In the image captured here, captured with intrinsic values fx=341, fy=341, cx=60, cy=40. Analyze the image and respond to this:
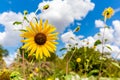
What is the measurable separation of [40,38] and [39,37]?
14 mm

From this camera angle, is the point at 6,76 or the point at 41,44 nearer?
the point at 6,76

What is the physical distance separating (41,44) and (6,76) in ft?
1.57

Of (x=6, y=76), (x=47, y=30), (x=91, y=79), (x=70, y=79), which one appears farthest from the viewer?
(x=91, y=79)

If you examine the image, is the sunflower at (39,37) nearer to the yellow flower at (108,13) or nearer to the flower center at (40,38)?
the flower center at (40,38)

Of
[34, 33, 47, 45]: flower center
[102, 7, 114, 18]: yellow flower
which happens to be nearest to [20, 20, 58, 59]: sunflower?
[34, 33, 47, 45]: flower center

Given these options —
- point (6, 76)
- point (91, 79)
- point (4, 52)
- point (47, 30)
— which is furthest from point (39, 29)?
point (4, 52)

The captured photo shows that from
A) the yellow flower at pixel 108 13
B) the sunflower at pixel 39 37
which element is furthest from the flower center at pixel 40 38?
the yellow flower at pixel 108 13

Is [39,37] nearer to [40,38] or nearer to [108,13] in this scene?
[40,38]

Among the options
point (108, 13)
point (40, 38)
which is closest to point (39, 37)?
point (40, 38)

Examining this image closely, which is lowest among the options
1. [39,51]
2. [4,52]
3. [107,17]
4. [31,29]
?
[39,51]

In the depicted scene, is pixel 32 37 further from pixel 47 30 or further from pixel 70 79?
pixel 70 79

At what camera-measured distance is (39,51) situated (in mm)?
2924

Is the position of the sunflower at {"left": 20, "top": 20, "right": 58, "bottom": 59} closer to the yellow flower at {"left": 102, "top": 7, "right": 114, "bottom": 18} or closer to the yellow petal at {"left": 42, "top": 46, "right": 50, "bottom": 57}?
the yellow petal at {"left": 42, "top": 46, "right": 50, "bottom": 57}

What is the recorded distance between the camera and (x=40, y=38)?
303 cm
